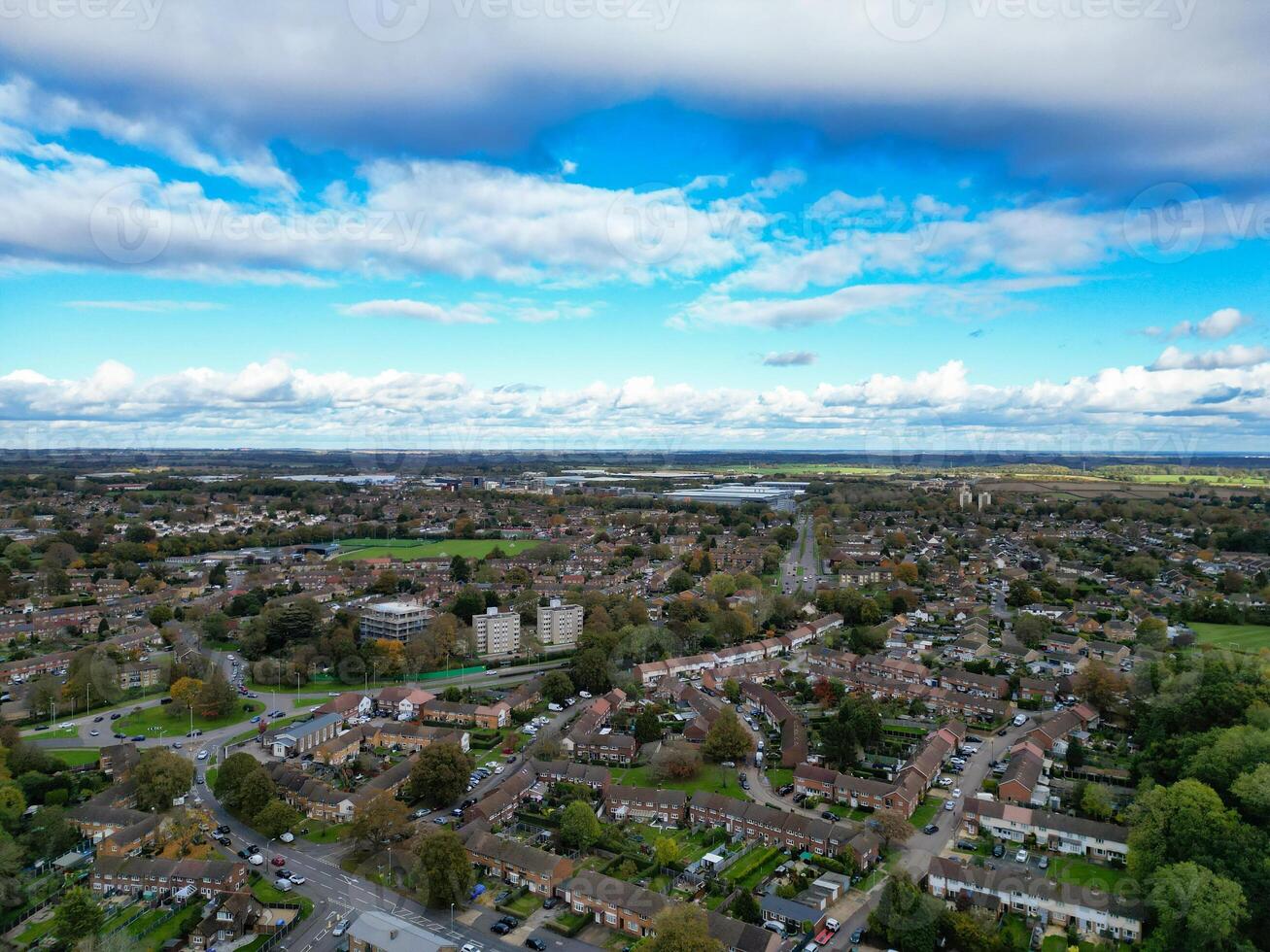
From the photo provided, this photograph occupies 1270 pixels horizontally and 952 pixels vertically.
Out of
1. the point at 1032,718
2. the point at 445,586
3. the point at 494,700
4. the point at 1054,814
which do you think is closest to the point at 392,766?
the point at 494,700

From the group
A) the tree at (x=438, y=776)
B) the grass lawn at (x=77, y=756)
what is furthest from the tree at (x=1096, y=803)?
the grass lawn at (x=77, y=756)

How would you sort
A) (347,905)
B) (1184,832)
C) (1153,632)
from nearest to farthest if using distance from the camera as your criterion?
(1184,832), (347,905), (1153,632)

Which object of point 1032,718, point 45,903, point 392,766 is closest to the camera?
point 45,903

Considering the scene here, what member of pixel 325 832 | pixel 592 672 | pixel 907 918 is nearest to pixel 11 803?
pixel 325 832

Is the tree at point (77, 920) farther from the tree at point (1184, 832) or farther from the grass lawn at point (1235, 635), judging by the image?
the grass lawn at point (1235, 635)

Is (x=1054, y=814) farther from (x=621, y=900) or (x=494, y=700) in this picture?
(x=494, y=700)

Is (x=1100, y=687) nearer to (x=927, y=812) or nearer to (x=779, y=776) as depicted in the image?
(x=927, y=812)

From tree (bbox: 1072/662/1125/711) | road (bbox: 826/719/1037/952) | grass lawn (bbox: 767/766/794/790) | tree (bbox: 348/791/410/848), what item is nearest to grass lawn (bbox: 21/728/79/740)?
tree (bbox: 348/791/410/848)
